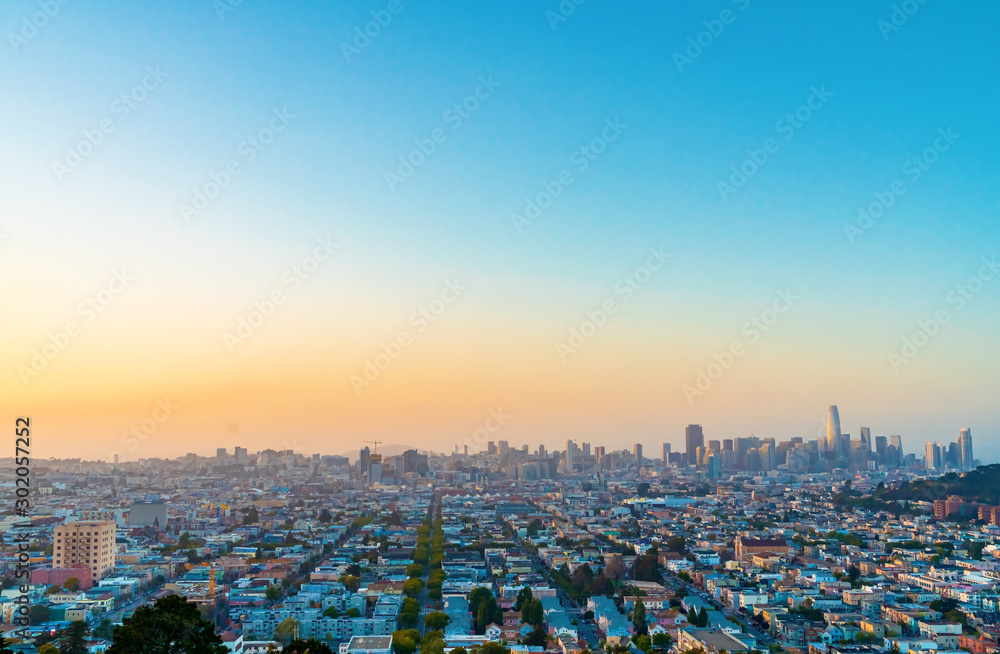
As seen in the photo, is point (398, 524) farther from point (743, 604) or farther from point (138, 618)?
point (138, 618)

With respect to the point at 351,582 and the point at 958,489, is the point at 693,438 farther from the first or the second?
the point at 351,582

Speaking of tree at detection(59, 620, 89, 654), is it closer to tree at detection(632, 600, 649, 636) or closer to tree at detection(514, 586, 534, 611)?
tree at detection(514, 586, 534, 611)

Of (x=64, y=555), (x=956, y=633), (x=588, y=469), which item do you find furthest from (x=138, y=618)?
(x=588, y=469)

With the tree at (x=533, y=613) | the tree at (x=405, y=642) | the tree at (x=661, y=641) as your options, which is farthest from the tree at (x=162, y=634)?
the tree at (x=533, y=613)

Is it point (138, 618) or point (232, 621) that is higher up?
point (138, 618)

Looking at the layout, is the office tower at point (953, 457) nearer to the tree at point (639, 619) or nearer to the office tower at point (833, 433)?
the office tower at point (833, 433)

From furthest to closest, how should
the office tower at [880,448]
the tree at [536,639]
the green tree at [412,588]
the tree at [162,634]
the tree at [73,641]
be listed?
1. the office tower at [880,448]
2. the green tree at [412,588]
3. the tree at [536,639]
4. the tree at [73,641]
5. the tree at [162,634]
